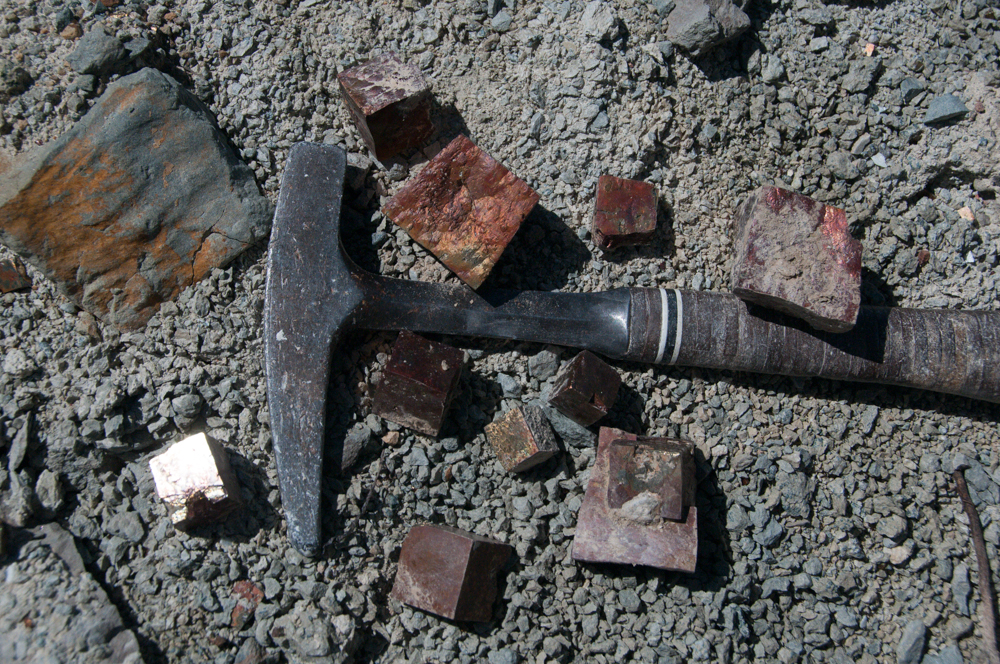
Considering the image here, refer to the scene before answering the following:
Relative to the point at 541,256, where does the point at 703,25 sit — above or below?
above

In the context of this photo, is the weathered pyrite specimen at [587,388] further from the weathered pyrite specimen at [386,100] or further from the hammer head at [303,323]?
the weathered pyrite specimen at [386,100]

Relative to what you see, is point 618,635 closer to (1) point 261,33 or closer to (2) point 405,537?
(2) point 405,537

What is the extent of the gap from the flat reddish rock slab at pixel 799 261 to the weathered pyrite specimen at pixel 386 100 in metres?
1.27

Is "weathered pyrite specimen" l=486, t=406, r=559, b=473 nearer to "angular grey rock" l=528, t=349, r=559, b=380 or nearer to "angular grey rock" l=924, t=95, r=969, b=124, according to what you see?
"angular grey rock" l=528, t=349, r=559, b=380

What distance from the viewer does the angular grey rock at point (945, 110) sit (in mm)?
2650

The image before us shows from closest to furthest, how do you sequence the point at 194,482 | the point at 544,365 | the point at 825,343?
1. the point at 194,482
2. the point at 825,343
3. the point at 544,365

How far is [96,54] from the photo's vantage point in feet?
7.91

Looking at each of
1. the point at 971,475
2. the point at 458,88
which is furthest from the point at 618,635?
the point at 458,88

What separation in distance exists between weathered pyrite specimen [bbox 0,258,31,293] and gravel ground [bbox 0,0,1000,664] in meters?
0.07

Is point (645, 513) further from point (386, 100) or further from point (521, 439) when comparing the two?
point (386, 100)

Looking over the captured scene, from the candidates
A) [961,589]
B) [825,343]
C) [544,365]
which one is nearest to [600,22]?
[544,365]

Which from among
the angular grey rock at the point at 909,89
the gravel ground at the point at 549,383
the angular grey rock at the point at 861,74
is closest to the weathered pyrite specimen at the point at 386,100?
the gravel ground at the point at 549,383

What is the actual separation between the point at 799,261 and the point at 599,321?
697 millimetres

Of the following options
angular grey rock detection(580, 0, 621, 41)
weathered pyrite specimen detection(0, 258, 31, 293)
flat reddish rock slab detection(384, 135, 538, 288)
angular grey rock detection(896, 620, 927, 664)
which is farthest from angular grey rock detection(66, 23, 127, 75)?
angular grey rock detection(896, 620, 927, 664)
